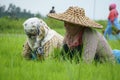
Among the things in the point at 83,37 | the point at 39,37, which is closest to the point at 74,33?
the point at 83,37

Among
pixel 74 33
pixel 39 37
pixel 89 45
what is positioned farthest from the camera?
pixel 39 37

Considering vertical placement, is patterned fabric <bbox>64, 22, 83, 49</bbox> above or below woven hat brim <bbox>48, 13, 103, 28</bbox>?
below

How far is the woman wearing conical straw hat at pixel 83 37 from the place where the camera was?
385cm

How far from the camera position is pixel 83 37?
3.96 m

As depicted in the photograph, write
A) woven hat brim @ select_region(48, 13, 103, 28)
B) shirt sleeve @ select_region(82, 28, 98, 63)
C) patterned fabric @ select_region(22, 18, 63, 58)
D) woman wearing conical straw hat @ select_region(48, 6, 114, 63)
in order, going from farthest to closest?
patterned fabric @ select_region(22, 18, 63, 58) → woven hat brim @ select_region(48, 13, 103, 28) → woman wearing conical straw hat @ select_region(48, 6, 114, 63) → shirt sleeve @ select_region(82, 28, 98, 63)

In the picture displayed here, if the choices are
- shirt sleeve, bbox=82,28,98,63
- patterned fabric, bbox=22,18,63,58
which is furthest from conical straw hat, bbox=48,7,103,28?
patterned fabric, bbox=22,18,63,58

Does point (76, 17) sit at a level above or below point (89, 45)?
above

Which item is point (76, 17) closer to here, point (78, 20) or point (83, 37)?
point (78, 20)

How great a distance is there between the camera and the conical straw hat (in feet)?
13.0

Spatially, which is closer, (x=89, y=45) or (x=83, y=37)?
(x=89, y=45)

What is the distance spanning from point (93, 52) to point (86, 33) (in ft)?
0.76

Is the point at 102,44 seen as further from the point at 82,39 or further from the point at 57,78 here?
the point at 57,78

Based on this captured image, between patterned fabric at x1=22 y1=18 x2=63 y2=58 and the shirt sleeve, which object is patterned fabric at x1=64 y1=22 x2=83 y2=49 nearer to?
the shirt sleeve

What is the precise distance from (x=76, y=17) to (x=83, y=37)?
0.27m
